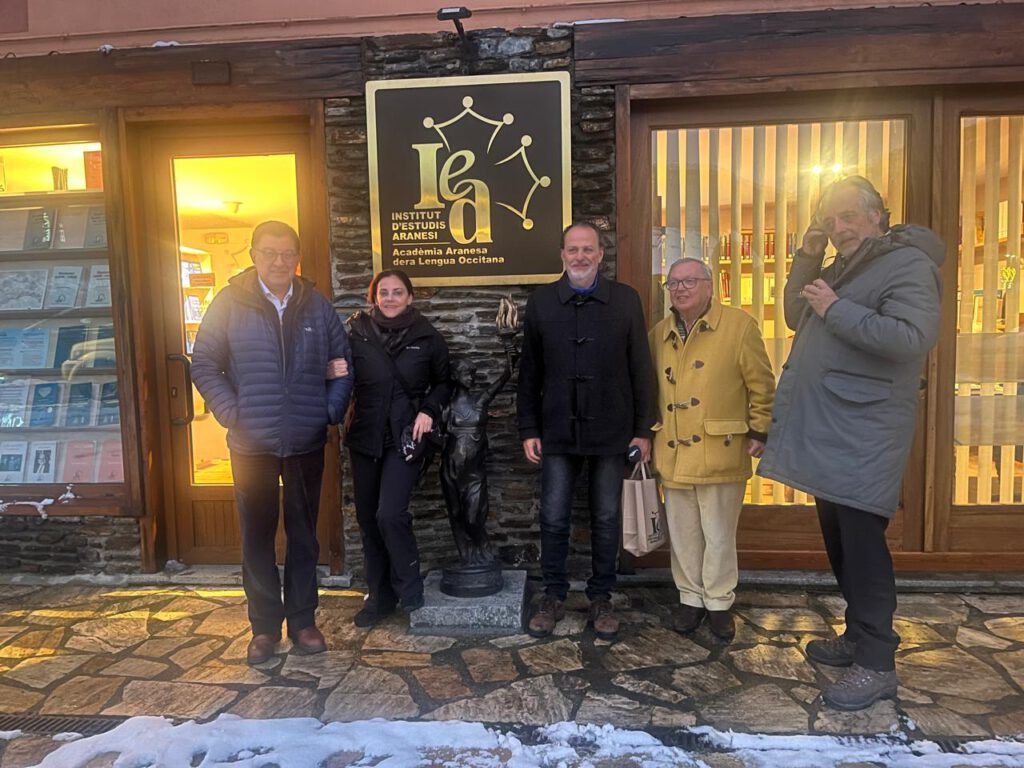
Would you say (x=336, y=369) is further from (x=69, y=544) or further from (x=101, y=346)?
(x=69, y=544)

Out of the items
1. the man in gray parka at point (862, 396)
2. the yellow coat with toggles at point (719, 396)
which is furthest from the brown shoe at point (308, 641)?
the man in gray parka at point (862, 396)

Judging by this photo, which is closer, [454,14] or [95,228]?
[454,14]

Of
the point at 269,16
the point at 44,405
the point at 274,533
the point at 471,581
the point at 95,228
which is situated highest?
the point at 269,16

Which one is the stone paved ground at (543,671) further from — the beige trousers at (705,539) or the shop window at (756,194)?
the shop window at (756,194)

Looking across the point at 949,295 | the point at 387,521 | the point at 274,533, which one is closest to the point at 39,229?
the point at 274,533

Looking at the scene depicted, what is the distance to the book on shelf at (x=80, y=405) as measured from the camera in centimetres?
473

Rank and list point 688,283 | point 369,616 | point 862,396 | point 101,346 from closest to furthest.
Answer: point 862,396
point 688,283
point 369,616
point 101,346

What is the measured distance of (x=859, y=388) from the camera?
2.84 meters

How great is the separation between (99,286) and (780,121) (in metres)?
4.54

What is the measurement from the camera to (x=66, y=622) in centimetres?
393

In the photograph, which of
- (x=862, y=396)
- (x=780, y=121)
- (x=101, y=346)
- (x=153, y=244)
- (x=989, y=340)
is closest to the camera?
(x=862, y=396)

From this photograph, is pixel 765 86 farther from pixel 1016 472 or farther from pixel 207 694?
pixel 207 694

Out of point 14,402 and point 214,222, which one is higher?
point 214,222

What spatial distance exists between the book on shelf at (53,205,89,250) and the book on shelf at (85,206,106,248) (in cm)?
3
